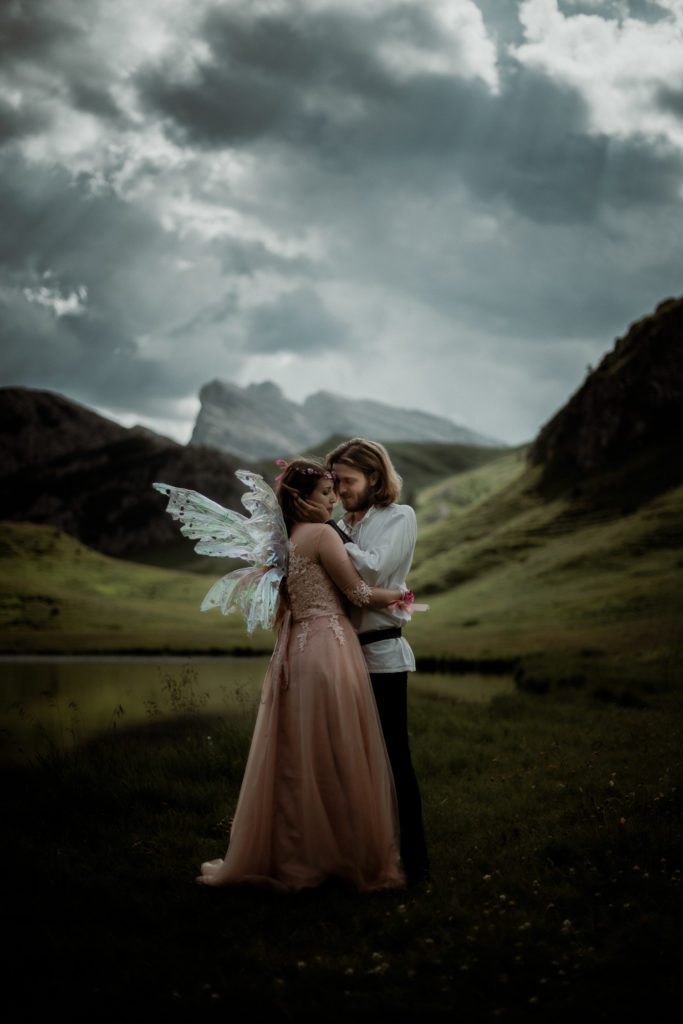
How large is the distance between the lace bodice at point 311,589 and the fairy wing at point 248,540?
0.24 meters

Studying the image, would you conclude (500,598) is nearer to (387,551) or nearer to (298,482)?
(298,482)

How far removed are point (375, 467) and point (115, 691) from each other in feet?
63.2

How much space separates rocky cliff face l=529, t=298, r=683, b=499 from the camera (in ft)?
337

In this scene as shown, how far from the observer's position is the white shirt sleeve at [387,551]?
21.5 feet

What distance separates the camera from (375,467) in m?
6.89

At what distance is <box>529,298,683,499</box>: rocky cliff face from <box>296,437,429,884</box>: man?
313ft

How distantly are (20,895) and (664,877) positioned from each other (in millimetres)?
5030

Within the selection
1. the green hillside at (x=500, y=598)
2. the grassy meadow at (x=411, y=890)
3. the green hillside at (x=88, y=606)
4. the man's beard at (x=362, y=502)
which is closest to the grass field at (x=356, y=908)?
the grassy meadow at (x=411, y=890)

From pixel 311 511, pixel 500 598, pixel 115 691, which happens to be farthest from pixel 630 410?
pixel 311 511

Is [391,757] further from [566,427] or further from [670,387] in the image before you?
[566,427]

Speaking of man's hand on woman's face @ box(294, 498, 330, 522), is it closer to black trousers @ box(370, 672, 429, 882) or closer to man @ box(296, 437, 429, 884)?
man @ box(296, 437, 429, 884)

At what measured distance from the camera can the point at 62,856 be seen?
23.2 ft

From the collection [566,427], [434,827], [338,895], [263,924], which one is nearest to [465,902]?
[338,895]

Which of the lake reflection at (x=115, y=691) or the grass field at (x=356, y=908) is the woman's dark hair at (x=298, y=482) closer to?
the grass field at (x=356, y=908)
